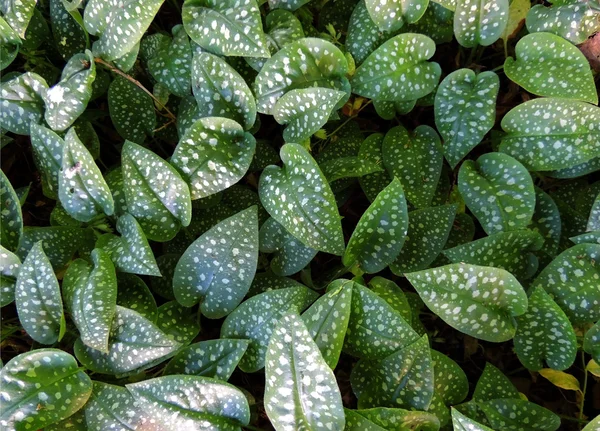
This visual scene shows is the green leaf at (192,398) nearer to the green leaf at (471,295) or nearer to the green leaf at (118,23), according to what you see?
the green leaf at (471,295)

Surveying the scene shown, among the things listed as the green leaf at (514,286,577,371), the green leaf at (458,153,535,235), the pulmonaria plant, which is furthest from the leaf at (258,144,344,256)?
the green leaf at (514,286,577,371)

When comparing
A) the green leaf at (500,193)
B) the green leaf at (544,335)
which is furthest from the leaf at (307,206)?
the green leaf at (544,335)

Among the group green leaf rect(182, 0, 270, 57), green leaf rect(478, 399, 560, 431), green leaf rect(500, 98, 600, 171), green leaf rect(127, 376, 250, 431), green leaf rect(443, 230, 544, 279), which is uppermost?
green leaf rect(182, 0, 270, 57)

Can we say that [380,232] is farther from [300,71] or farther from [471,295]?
[300,71]

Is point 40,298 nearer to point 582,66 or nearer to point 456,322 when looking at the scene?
point 456,322

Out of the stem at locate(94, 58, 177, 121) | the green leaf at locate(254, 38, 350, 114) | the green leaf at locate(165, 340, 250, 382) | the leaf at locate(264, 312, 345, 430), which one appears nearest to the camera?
the leaf at locate(264, 312, 345, 430)

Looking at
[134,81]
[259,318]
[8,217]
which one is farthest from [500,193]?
[8,217]

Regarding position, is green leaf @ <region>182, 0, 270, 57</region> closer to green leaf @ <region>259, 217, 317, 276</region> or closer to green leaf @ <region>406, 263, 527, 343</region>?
green leaf @ <region>259, 217, 317, 276</region>

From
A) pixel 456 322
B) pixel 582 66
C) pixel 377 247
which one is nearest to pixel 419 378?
pixel 456 322
